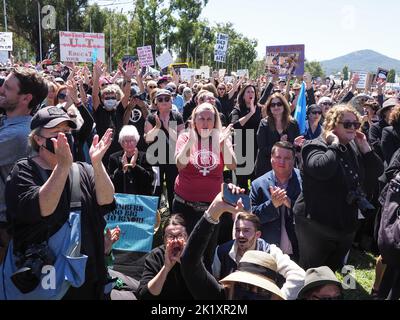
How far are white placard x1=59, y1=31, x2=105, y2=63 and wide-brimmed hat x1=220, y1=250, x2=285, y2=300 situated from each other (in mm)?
13483

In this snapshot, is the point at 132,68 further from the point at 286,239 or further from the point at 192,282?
the point at 192,282

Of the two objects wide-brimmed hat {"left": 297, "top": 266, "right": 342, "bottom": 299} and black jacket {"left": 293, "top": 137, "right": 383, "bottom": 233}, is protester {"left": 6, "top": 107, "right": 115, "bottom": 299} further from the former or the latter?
black jacket {"left": 293, "top": 137, "right": 383, "bottom": 233}

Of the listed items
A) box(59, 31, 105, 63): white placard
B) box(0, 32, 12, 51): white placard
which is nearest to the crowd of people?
box(59, 31, 105, 63): white placard

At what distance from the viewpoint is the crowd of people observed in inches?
92.4

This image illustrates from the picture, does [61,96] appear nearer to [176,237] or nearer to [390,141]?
[176,237]

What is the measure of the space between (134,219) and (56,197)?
111 inches

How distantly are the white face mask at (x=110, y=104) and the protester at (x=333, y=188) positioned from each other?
3.31 meters

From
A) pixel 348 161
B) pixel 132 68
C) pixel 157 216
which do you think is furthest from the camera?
pixel 132 68

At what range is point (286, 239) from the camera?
3982mm

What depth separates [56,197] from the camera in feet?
7.29

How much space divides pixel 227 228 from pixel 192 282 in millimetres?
1842

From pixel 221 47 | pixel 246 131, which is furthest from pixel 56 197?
pixel 221 47

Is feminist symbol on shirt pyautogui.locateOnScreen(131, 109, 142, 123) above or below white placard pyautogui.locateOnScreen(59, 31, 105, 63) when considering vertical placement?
below
